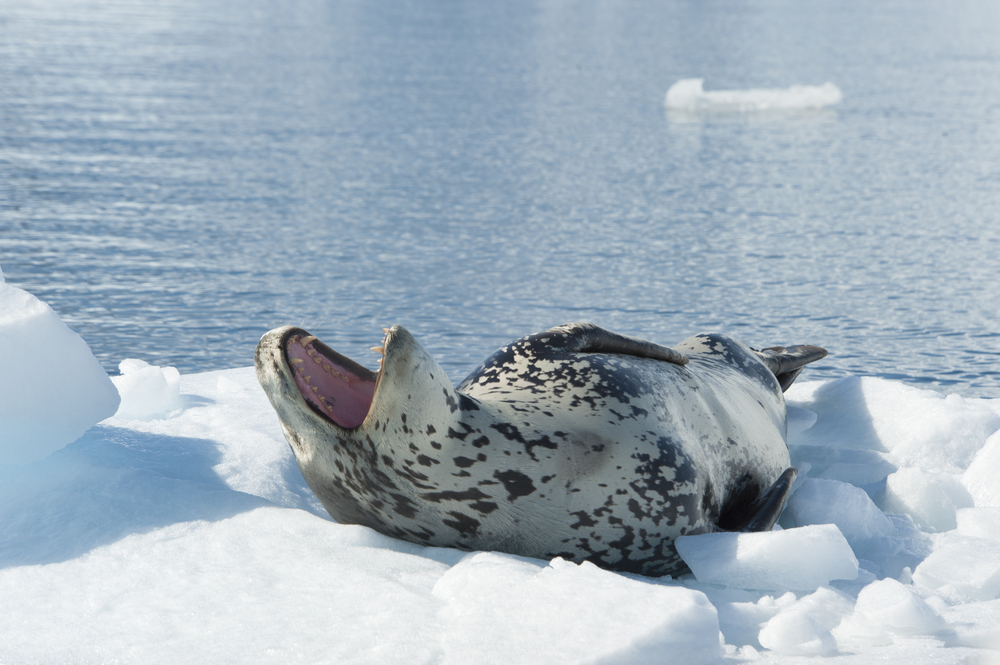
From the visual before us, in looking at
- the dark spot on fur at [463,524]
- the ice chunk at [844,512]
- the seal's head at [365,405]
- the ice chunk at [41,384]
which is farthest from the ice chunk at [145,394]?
the ice chunk at [844,512]

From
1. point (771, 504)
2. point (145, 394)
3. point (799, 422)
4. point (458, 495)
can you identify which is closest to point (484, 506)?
point (458, 495)

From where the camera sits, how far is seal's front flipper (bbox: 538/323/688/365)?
3.74 meters

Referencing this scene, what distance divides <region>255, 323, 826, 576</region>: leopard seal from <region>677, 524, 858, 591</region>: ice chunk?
23 cm

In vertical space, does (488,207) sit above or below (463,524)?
above

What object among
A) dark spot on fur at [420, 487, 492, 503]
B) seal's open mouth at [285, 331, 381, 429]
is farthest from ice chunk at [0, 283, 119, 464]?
dark spot on fur at [420, 487, 492, 503]

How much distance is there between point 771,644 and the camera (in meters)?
2.64

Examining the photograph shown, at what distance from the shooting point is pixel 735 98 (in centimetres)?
1938

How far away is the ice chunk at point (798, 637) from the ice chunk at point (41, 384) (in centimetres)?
248

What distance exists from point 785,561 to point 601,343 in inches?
41.9

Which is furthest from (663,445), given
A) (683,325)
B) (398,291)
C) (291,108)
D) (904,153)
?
(291,108)

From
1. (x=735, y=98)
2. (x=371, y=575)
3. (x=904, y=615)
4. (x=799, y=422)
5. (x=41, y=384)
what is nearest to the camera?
(x=904, y=615)

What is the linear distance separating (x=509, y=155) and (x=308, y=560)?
12037 millimetres

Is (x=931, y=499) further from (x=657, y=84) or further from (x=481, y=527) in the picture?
(x=657, y=84)

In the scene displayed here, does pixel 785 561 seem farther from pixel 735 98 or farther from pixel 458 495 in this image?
pixel 735 98
